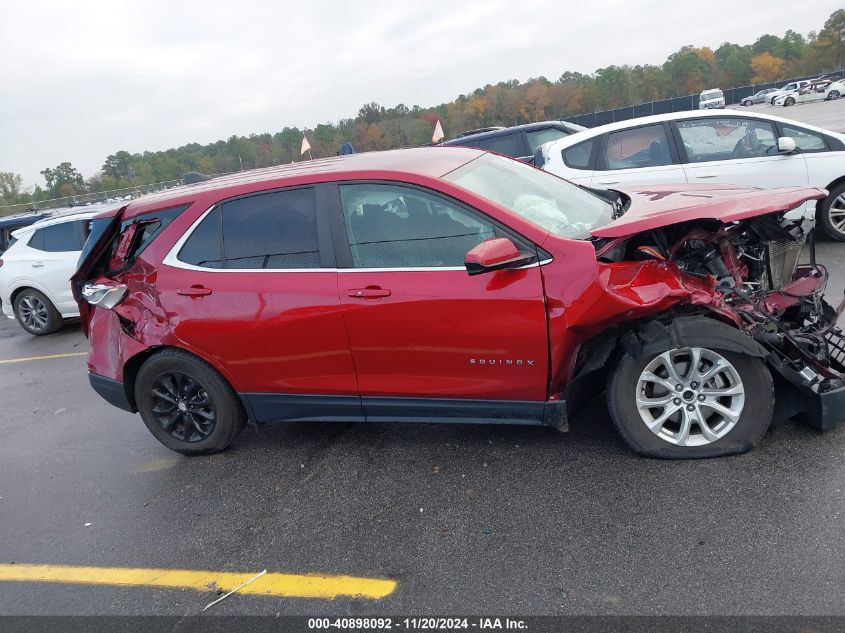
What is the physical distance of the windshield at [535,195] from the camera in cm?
350

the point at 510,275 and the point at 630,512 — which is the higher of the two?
the point at 510,275

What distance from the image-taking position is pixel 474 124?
211 feet

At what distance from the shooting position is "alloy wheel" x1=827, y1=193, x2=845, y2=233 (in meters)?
6.86

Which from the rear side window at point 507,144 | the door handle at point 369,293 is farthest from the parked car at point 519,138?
the door handle at point 369,293

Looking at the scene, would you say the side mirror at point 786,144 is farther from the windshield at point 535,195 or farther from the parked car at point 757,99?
the parked car at point 757,99

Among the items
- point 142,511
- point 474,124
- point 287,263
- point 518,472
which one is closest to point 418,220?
point 287,263

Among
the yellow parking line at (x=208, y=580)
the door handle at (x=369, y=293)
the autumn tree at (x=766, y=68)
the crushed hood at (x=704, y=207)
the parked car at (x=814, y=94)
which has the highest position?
the autumn tree at (x=766, y=68)

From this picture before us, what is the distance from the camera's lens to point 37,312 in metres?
9.05

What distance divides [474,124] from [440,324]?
64171mm

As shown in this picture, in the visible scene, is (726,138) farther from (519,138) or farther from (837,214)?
(519,138)

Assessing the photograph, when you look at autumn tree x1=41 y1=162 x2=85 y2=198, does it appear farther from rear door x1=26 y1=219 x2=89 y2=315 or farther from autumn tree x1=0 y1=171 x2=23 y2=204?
rear door x1=26 y1=219 x2=89 y2=315

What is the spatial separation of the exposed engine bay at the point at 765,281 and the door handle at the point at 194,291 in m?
2.30

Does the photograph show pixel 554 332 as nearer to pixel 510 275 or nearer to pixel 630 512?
pixel 510 275

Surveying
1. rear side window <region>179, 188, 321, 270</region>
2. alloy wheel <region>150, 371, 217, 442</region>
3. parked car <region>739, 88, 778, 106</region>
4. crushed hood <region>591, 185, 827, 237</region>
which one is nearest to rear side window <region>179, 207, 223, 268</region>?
rear side window <region>179, 188, 321, 270</region>
